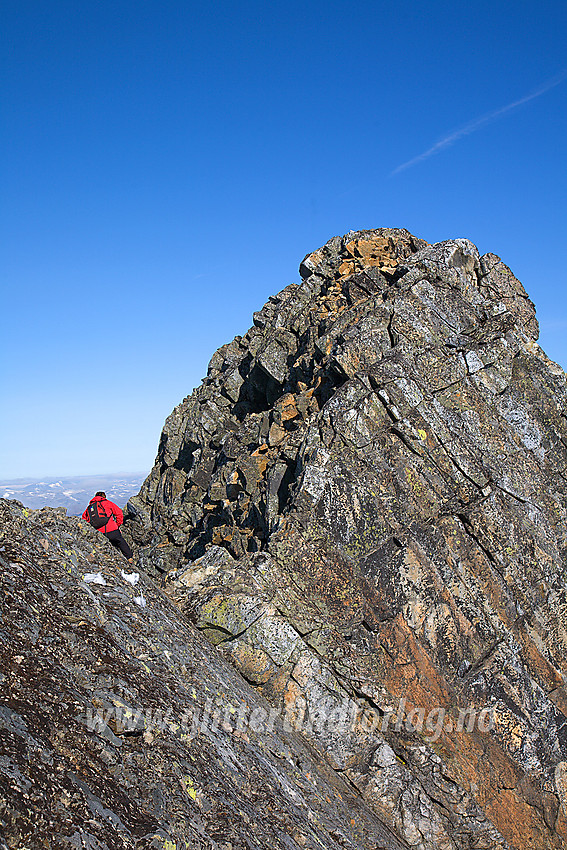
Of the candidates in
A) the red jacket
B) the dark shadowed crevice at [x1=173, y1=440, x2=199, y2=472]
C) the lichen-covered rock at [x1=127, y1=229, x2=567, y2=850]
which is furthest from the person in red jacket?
the dark shadowed crevice at [x1=173, y1=440, x2=199, y2=472]

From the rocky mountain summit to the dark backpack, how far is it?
2.02m

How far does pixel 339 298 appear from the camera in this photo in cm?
3950

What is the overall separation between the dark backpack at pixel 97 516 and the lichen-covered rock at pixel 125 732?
6.43 feet

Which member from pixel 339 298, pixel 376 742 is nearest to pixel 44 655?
pixel 376 742

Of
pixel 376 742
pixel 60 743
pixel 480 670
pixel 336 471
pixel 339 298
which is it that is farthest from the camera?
pixel 339 298

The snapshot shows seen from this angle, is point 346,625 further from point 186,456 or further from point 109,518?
point 186,456

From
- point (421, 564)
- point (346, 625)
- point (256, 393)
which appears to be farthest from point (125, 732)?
point (256, 393)

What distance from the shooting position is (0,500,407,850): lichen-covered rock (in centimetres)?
1008

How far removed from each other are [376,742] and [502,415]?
16.2 metres

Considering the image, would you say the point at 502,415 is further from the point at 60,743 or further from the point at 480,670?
the point at 60,743

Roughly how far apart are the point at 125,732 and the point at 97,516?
30.9 feet

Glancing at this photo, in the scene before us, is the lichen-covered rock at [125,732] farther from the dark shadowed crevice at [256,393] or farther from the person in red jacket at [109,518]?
the dark shadowed crevice at [256,393]

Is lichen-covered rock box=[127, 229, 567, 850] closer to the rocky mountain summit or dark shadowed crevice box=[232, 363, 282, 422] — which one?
the rocky mountain summit

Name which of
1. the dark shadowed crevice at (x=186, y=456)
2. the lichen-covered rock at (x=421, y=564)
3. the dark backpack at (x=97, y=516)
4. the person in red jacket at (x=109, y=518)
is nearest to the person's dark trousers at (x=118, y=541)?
the person in red jacket at (x=109, y=518)
